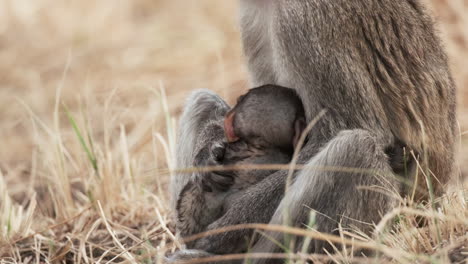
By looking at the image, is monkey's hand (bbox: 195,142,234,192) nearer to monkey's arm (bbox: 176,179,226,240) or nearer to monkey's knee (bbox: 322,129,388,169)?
monkey's arm (bbox: 176,179,226,240)

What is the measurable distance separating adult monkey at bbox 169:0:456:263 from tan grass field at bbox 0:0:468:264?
0.23 metres

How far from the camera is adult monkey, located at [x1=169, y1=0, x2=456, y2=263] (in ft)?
13.4

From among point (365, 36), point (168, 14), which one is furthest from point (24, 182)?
point (168, 14)

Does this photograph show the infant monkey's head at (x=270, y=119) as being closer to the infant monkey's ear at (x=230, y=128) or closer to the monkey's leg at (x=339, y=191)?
the infant monkey's ear at (x=230, y=128)

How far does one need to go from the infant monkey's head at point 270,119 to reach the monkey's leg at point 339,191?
45cm

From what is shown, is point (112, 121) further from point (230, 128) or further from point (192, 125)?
point (230, 128)

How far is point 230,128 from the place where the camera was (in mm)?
4629

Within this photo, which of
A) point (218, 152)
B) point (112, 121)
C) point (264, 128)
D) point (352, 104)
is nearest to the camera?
point (352, 104)

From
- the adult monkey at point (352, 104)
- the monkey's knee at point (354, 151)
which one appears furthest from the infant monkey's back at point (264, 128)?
the monkey's knee at point (354, 151)

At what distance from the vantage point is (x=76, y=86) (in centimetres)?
988

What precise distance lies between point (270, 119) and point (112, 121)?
2.10 meters

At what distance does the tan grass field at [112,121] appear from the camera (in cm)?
494

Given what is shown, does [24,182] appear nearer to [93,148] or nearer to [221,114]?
[93,148]

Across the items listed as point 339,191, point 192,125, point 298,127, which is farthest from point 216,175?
point 339,191
